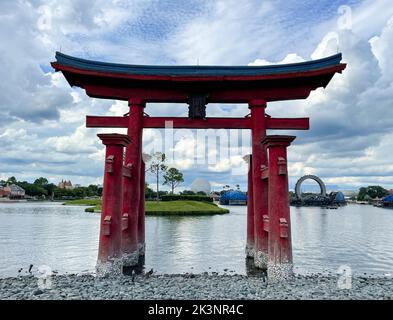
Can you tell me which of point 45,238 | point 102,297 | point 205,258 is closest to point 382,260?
point 205,258

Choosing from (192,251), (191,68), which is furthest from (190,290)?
(192,251)

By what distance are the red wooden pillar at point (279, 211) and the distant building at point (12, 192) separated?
396 ft

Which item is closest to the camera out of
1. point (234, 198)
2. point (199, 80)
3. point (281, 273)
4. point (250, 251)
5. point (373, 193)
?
point (281, 273)

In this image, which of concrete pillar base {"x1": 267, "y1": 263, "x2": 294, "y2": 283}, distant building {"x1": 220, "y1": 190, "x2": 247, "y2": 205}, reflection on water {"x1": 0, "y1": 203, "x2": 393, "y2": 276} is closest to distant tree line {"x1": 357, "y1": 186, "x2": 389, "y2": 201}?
distant building {"x1": 220, "y1": 190, "x2": 247, "y2": 205}

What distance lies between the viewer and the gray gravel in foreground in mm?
8039

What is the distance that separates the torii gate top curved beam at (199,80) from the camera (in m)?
13.3

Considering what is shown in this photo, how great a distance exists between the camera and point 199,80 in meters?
13.3

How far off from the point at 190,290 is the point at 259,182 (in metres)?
5.89

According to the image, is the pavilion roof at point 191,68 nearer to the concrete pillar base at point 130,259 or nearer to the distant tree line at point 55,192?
the concrete pillar base at point 130,259

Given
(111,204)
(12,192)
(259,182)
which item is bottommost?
(111,204)

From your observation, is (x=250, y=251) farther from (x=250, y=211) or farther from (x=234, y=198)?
(x=234, y=198)

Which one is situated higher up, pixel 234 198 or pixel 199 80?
pixel 199 80

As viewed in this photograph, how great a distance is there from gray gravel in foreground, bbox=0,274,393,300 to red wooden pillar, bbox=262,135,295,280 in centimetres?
74

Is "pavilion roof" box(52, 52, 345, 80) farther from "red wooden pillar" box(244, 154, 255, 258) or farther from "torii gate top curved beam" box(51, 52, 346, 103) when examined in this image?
"red wooden pillar" box(244, 154, 255, 258)
